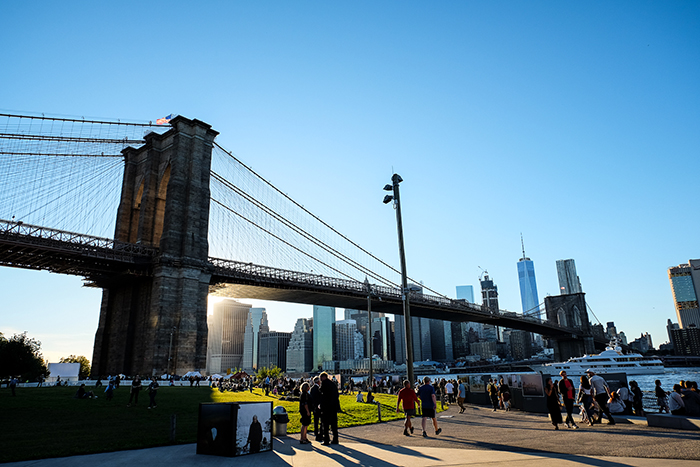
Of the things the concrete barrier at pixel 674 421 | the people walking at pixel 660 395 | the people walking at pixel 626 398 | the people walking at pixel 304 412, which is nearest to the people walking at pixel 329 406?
the people walking at pixel 304 412

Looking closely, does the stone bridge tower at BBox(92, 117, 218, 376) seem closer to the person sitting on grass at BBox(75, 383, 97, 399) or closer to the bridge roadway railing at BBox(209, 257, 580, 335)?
the bridge roadway railing at BBox(209, 257, 580, 335)

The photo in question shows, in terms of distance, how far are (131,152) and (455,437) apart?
5180 cm

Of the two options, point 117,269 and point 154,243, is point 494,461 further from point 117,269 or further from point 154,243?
point 154,243

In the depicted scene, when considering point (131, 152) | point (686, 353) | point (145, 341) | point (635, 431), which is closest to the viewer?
point (635, 431)

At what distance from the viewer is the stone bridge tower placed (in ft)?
126

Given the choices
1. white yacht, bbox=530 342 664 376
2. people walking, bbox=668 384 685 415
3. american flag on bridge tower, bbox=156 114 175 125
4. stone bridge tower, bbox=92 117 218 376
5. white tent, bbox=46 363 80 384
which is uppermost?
american flag on bridge tower, bbox=156 114 175 125

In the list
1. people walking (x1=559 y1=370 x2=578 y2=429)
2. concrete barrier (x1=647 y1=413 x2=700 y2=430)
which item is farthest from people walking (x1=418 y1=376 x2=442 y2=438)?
concrete barrier (x1=647 y1=413 x2=700 y2=430)

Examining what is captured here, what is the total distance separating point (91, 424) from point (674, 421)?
15531 millimetres

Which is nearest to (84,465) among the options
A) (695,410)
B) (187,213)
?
(695,410)

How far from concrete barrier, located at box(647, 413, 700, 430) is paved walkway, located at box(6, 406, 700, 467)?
30 centimetres

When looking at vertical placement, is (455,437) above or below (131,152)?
below

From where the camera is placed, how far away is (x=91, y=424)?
1293 centimetres

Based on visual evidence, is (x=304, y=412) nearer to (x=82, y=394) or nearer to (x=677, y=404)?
(x=677, y=404)

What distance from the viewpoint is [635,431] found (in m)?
10.6
